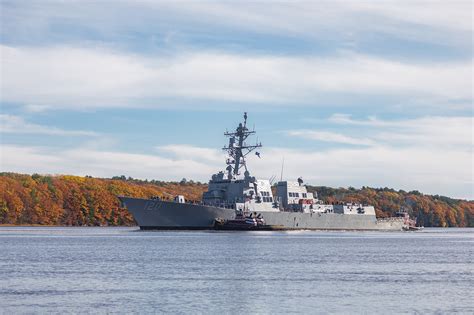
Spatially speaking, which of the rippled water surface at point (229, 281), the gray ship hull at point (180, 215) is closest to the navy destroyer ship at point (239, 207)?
the gray ship hull at point (180, 215)

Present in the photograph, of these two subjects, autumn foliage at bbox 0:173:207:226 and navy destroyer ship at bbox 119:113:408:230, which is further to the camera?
autumn foliage at bbox 0:173:207:226

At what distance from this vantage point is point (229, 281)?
148 feet

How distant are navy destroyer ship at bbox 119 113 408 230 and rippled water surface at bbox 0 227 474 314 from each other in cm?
3358

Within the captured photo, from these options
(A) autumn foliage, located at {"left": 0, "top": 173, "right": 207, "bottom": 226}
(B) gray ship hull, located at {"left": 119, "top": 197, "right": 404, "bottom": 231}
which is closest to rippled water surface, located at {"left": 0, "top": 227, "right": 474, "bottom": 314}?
(B) gray ship hull, located at {"left": 119, "top": 197, "right": 404, "bottom": 231}

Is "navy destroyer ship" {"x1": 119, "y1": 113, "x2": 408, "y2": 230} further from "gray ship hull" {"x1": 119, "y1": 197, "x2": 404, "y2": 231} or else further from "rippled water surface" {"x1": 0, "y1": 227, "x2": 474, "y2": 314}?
"rippled water surface" {"x1": 0, "y1": 227, "x2": 474, "y2": 314}

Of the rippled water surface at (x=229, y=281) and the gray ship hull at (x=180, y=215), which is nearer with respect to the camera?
the rippled water surface at (x=229, y=281)

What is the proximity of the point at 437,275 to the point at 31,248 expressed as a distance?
36.6 m

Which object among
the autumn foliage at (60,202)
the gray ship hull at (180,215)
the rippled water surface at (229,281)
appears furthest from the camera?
the autumn foliage at (60,202)

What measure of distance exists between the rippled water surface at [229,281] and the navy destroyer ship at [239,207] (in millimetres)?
33583

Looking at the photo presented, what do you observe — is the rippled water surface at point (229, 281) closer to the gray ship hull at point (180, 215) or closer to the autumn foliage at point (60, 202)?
the gray ship hull at point (180, 215)

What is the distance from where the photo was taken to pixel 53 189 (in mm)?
165875

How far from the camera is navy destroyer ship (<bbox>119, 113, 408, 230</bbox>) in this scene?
4136 inches

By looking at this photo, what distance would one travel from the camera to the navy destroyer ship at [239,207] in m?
105

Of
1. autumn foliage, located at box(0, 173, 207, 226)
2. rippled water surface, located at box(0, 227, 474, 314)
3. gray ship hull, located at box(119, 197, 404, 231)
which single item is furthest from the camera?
autumn foliage, located at box(0, 173, 207, 226)
